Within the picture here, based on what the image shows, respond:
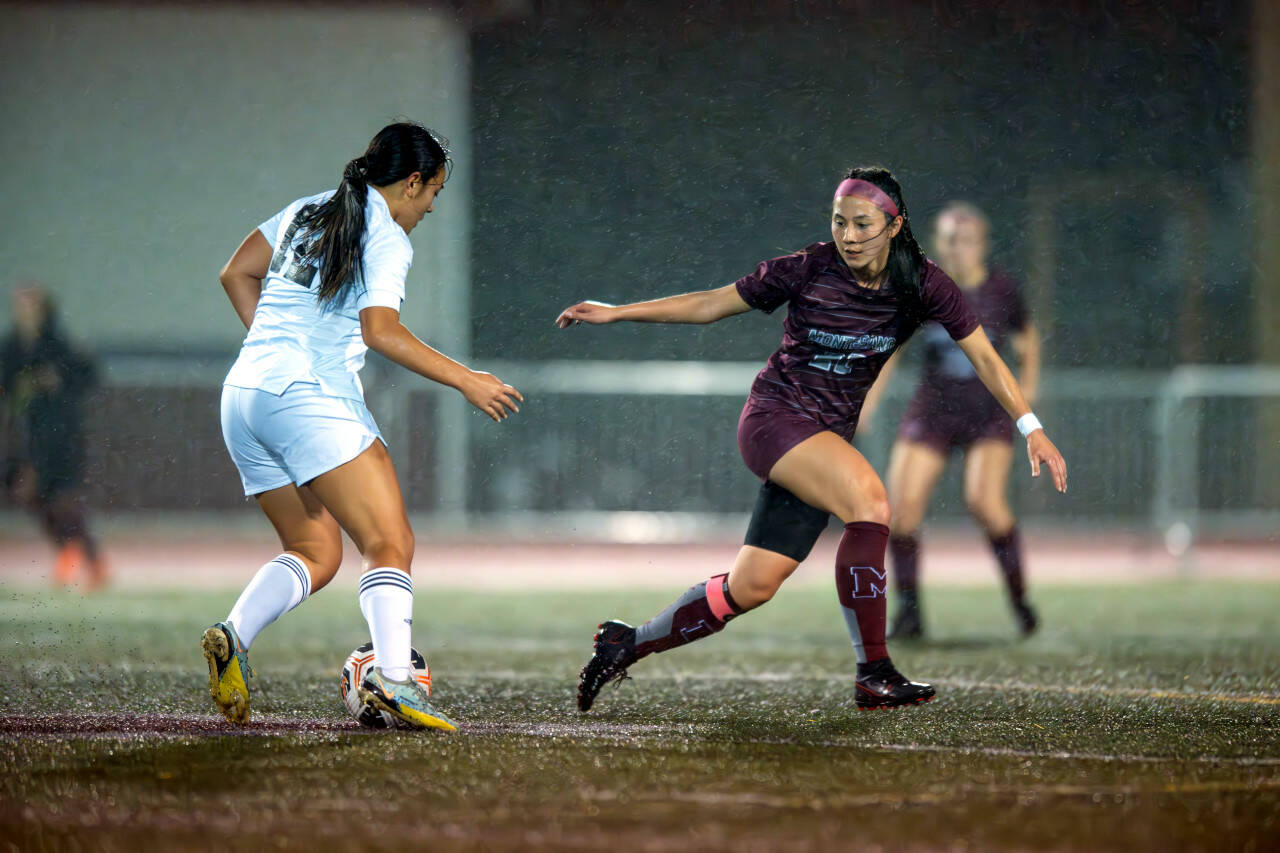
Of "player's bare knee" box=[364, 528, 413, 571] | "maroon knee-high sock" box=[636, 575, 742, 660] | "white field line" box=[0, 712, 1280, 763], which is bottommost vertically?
"white field line" box=[0, 712, 1280, 763]

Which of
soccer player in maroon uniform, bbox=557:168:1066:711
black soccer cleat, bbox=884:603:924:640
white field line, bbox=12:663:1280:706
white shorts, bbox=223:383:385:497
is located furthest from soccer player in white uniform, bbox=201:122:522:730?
black soccer cleat, bbox=884:603:924:640

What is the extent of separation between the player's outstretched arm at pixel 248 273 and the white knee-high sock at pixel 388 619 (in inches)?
35.9

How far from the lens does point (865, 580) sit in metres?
4.85

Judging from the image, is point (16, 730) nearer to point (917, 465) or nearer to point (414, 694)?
point (414, 694)

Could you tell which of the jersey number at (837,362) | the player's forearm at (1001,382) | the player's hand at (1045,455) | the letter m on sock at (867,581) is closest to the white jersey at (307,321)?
the jersey number at (837,362)

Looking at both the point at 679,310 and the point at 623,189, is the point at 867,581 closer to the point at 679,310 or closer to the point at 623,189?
the point at 679,310

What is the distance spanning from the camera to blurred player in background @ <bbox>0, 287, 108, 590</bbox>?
31.1 feet

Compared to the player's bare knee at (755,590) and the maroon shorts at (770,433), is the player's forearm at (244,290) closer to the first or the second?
the maroon shorts at (770,433)

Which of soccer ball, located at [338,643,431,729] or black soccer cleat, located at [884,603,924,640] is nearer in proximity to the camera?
soccer ball, located at [338,643,431,729]

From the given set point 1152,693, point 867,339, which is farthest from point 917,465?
point 867,339

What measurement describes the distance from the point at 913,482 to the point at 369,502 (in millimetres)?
3388

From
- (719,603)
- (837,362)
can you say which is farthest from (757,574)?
(837,362)

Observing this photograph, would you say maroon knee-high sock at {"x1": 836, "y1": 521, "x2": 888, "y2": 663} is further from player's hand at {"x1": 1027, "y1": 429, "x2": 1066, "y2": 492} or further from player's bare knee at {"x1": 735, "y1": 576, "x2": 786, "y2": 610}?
player's hand at {"x1": 1027, "y1": 429, "x2": 1066, "y2": 492}

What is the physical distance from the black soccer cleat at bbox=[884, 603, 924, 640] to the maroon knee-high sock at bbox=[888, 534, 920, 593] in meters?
0.08
